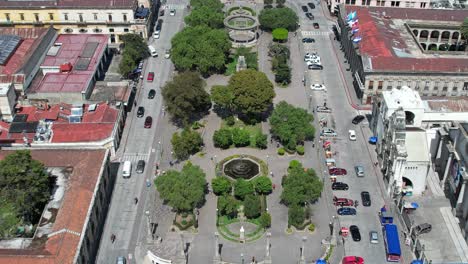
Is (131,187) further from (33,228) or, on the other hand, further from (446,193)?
(446,193)

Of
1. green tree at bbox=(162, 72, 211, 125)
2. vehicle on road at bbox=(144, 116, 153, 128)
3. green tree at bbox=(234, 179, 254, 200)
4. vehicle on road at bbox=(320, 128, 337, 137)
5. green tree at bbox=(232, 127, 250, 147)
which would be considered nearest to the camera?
green tree at bbox=(234, 179, 254, 200)

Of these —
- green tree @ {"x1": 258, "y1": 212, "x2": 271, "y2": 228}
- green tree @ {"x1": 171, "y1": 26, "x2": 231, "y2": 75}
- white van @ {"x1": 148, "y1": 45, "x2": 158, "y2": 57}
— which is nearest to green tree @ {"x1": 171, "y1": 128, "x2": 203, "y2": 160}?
green tree @ {"x1": 258, "y1": 212, "x2": 271, "y2": 228}

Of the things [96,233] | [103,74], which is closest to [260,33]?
[103,74]

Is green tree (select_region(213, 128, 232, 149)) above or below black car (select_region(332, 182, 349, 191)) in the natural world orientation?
above

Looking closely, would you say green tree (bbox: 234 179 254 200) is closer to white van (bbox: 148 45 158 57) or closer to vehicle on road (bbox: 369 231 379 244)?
vehicle on road (bbox: 369 231 379 244)

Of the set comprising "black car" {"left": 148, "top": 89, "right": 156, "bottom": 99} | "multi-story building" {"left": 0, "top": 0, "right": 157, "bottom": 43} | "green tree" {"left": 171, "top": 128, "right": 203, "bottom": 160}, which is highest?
"multi-story building" {"left": 0, "top": 0, "right": 157, "bottom": 43}
